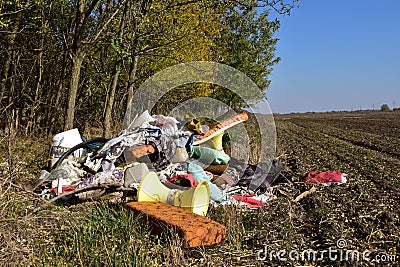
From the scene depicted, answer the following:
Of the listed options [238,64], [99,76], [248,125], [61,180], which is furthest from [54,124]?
[238,64]

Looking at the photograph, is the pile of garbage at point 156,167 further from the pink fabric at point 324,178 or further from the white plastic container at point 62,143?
the pink fabric at point 324,178

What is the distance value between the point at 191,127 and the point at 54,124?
618 cm

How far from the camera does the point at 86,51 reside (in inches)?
385

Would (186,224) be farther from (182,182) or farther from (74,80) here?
(74,80)

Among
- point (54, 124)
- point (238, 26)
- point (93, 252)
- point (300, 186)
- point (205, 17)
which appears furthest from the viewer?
point (238, 26)

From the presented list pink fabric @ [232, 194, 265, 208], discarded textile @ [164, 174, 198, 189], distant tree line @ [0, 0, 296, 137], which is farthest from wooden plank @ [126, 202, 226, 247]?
distant tree line @ [0, 0, 296, 137]

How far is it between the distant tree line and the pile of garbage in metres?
2.07

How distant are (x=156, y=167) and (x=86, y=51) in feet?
13.1

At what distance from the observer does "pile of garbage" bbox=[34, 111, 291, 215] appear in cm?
598

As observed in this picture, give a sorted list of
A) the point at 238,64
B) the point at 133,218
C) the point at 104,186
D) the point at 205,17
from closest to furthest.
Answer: the point at 133,218
the point at 104,186
the point at 205,17
the point at 238,64

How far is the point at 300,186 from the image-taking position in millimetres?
7539

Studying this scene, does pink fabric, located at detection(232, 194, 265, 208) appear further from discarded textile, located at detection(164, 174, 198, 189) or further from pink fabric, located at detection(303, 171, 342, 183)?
pink fabric, located at detection(303, 171, 342, 183)

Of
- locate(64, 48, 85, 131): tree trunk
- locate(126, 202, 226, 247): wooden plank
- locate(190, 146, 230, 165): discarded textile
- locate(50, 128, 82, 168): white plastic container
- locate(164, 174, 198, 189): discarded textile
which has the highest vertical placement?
locate(64, 48, 85, 131): tree trunk

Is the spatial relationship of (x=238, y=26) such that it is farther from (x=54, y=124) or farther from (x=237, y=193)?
(x=237, y=193)
